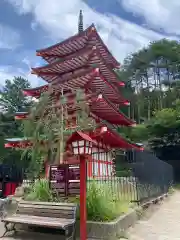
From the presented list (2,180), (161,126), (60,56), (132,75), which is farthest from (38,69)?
(132,75)

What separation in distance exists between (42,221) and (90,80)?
865 cm

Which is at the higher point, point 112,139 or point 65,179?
point 112,139

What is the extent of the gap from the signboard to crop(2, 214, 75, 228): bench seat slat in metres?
1.52

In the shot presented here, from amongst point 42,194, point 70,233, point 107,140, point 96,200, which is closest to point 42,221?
point 70,233

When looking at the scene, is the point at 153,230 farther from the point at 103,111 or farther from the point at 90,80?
the point at 90,80

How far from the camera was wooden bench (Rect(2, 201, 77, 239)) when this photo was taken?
5.73 metres

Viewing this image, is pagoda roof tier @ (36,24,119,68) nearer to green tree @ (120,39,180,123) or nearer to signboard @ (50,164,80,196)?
signboard @ (50,164,80,196)

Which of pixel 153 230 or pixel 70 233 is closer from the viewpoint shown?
pixel 70 233

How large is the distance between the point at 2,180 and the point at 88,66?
833 centimetres

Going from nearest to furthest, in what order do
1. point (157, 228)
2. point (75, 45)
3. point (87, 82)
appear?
1. point (157, 228)
2. point (87, 82)
3. point (75, 45)

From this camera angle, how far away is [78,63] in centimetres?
1455

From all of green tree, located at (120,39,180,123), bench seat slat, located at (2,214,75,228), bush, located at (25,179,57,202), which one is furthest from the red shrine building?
green tree, located at (120,39,180,123)

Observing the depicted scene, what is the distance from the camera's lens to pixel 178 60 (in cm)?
3909

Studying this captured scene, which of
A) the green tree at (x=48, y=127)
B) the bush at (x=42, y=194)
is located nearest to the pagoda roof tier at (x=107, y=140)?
the green tree at (x=48, y=127)
